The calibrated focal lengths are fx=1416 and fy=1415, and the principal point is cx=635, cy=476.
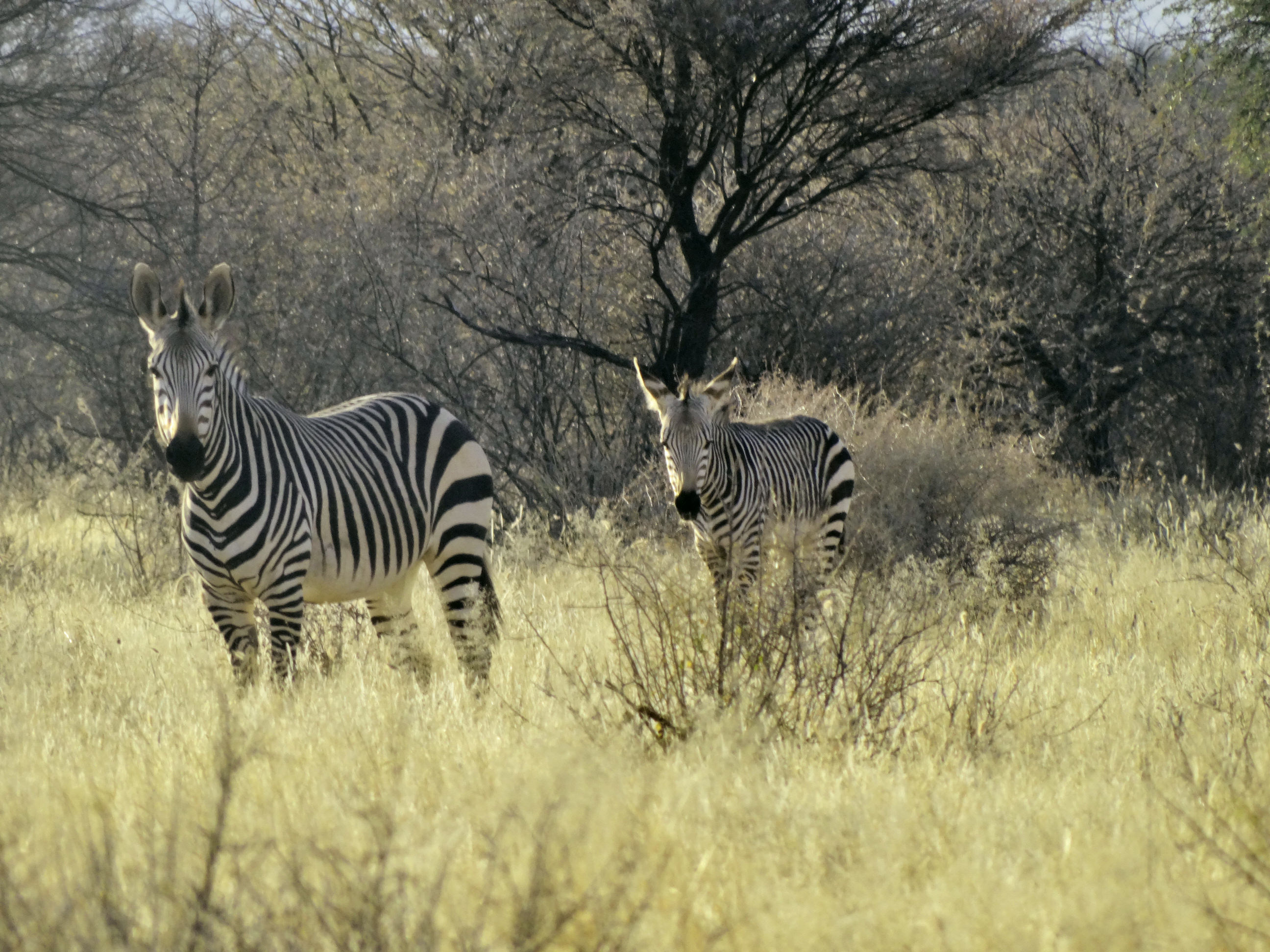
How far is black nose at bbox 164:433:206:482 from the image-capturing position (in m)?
5.68

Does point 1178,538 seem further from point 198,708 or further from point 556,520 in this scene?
point 198,708

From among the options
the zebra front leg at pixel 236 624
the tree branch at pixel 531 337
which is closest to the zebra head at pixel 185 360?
the zebra front leg at pixel 236 624

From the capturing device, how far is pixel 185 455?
568 cm

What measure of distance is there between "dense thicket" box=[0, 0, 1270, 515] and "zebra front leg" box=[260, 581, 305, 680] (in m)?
5.89

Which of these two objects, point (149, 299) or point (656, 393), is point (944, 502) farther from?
point (149, 299)

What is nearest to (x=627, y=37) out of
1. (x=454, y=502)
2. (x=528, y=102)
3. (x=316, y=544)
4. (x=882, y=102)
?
(x=528, y=102)

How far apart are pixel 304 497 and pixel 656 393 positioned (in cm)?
265

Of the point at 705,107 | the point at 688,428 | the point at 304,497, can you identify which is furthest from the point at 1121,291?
the point at 304,497

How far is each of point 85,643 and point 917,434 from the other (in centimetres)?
583

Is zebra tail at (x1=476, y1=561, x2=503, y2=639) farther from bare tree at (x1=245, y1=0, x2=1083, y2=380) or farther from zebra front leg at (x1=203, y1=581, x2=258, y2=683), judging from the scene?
bare tree at (x1=245, y1=0, x2=1083, y2=380)

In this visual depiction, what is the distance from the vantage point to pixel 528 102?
45.8 ft

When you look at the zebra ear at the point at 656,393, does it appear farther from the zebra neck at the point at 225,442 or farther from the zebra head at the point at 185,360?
the zebra head at the point at 185,360

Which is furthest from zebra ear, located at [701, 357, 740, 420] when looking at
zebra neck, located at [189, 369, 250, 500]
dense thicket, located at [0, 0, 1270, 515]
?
dense thicket, located at [0, 0, 1270, 515]

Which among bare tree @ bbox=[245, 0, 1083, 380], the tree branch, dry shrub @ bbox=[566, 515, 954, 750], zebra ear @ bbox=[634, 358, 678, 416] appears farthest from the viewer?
bare tree @ bbox=[245, 0, 1083, 380]
